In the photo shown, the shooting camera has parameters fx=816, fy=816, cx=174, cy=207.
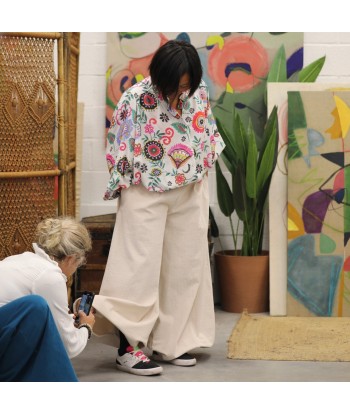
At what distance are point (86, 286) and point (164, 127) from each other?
144 cm

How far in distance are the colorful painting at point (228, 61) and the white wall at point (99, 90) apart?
0.09 m

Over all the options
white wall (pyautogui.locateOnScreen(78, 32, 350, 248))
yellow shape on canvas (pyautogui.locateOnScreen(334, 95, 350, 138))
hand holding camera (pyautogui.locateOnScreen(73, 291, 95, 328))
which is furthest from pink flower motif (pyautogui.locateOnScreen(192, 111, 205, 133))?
white wall (pyautogui.locateOnScreen(78, 32, 350, 248))

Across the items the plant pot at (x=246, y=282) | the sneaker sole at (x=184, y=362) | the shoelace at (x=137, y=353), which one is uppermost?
the plant pot at (x=246, y=282)

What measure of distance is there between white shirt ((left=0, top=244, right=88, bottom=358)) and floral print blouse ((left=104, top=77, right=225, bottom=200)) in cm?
68

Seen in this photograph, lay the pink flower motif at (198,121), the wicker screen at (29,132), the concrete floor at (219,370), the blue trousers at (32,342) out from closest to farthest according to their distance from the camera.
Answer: the blue trousers at (32,342) < the concrete floor at (219,370) < the pink flower motif at (198,121) < the wicker screen at (29,132)

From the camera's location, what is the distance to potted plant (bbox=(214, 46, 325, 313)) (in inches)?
180

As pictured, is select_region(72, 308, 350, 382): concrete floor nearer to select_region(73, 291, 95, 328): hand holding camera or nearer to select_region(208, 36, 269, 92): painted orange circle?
select_region(73, 291, 95, 328): hand holding camera

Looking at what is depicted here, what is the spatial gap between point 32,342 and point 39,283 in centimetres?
22

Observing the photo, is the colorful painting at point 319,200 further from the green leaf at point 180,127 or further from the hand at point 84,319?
the hand at point 84,319

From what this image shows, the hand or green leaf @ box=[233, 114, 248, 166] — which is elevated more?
green leaf @ box=[233, 114, 248, 166]

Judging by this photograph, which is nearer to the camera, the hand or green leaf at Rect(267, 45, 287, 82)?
the hand

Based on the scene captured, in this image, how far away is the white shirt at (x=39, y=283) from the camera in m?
2.76

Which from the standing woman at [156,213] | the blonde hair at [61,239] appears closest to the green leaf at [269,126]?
the standing woman at [156,213]

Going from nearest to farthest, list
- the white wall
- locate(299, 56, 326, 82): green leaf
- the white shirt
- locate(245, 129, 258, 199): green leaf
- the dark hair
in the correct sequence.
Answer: the white shirt → the dark hair → locate(245, 129, 258, 199): green leaf → locate(299, 56, 326, 82): green leaf → the white wall
